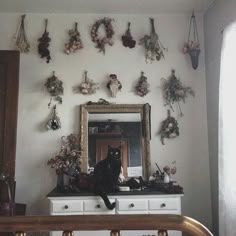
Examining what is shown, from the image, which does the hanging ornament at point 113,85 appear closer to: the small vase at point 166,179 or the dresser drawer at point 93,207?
the small vase at point 166,179

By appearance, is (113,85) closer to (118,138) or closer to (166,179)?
(118,138)

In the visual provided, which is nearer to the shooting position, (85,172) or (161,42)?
(85,172)

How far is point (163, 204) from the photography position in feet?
7.57

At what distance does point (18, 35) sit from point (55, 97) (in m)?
0.76

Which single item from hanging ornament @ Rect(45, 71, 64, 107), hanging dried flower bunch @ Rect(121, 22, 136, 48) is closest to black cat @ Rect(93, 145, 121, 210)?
hanging ornament @ Rect(45, 71, 64, 107)

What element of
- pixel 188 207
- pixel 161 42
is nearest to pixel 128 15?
pixel 161 42

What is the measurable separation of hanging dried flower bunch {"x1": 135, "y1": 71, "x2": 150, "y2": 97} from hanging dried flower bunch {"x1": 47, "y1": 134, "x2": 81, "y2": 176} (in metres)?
0.78

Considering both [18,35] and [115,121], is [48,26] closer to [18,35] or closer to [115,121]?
[18,35]

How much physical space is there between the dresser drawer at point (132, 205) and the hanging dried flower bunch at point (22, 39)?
1.79 m

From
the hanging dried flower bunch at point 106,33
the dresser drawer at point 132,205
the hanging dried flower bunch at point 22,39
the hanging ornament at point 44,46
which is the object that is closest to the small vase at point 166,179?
the dresser drawer at point 132,205

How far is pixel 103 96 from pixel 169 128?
747 mm

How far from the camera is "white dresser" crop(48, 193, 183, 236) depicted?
2252mm

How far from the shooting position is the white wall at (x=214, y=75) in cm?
261

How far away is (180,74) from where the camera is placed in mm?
2912
